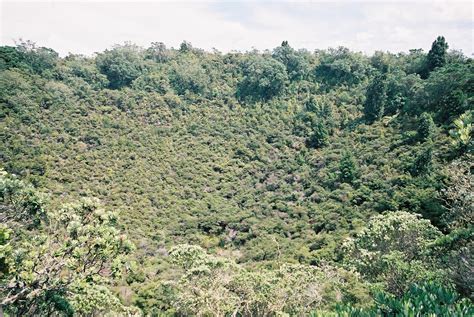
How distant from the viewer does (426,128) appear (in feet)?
116

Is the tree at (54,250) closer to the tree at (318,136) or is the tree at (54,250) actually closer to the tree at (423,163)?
the tree at (423,163)

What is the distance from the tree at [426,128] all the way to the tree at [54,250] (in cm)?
3237

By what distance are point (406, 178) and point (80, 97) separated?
135 ft

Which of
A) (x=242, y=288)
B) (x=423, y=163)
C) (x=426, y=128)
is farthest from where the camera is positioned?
(x=426, y=128)

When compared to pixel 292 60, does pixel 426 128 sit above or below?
below

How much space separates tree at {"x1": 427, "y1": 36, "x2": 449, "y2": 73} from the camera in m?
47.8

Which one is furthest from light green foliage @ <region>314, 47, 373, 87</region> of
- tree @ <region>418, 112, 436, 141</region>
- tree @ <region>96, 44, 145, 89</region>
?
tree @ <region>96, 44, 145, 89</region>

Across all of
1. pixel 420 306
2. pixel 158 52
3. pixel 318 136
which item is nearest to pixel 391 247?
pixel 420 306

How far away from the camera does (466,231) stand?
1174cm

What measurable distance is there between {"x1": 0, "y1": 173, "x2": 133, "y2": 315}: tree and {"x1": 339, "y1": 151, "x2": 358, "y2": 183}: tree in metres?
30.4

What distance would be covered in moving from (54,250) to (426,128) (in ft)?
111

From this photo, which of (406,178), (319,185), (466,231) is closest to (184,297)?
(466,231)

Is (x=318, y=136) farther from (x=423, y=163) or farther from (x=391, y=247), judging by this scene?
(x=391, y=247)

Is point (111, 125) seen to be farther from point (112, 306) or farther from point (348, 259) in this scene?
point (348, 259)
